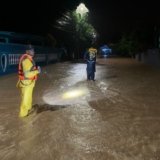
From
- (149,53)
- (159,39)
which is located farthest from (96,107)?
(159,39)

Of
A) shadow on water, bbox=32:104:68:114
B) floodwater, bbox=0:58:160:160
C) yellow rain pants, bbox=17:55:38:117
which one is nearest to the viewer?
floodwater, bbox=0:58:160:160

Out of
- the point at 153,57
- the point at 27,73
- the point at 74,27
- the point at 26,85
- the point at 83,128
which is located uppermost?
the point at 74,27

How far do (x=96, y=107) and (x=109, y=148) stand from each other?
2.64m

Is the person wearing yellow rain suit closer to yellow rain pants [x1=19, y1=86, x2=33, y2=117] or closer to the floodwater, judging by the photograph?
yellow rain pants [x1=19, y1=86, x2=33, y2=117]

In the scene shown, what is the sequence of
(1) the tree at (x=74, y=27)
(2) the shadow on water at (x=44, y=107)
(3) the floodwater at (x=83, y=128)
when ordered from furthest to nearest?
(1) the tree at (x=74, y=27), (2) the shadow on water at (x=44, y=107), (3) the floodwater at (x=83, y=128)

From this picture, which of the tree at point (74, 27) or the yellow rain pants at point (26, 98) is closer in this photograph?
the yellow rain pants at point (26, 98)

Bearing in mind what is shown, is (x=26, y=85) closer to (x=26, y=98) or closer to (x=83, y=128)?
(x=26, y=98)

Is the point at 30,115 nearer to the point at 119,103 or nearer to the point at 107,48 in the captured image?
the point at 119,103

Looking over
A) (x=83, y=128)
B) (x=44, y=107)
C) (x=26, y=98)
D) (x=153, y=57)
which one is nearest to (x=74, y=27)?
(x=153, y=57)

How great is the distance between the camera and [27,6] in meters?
24.4

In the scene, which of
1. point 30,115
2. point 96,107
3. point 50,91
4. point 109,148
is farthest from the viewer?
point 50,91

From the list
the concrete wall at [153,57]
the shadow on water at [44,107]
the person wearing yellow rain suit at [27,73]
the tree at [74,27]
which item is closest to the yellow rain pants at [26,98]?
the person wearing yellow rain suit at [27,73]

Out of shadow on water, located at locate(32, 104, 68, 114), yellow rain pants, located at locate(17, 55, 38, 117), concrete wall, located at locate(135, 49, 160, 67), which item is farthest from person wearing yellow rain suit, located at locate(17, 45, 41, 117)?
concrete wall, located at locate(135, 49, 160, 67)

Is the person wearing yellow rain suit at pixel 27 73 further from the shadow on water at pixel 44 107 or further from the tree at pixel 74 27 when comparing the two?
the tree at pixel 74 27
